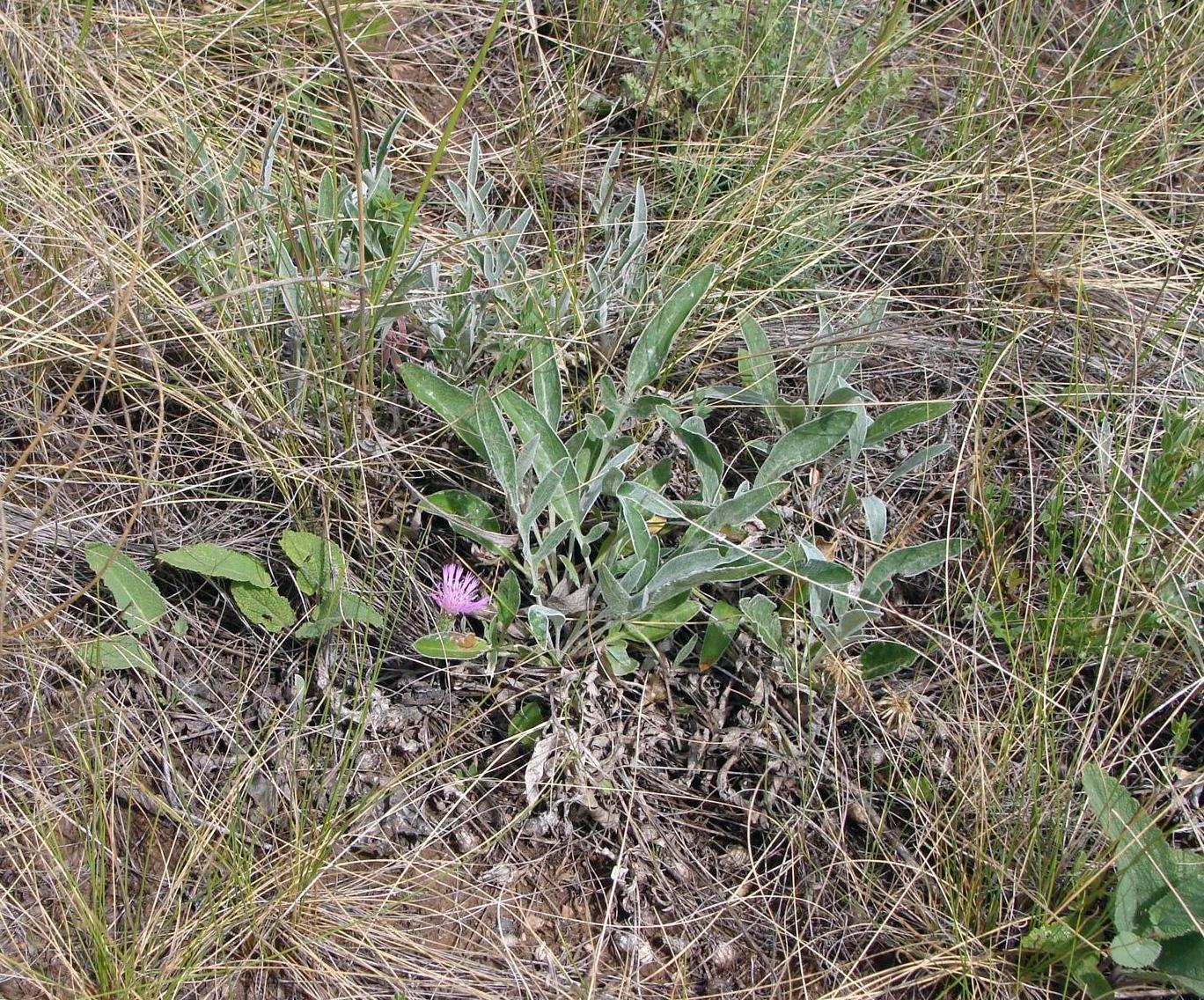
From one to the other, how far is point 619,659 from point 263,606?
0.55 m

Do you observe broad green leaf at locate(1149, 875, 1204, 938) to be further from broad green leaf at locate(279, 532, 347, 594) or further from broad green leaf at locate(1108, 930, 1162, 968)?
broad green leaf at locate(279, 532, 347, 594)

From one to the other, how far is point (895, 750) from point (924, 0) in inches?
77.1

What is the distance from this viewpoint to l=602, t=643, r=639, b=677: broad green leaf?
1679 millimetres

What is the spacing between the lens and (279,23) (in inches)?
90.0

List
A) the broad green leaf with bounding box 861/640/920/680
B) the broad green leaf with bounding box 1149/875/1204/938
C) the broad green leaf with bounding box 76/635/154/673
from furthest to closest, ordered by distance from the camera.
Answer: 1. the broad green leaf with bounding box 861/640/920/680
2. the broad green leaf with bounding box 76/635/154/673
3. the broad green leaf with bounding box 1149/875/1204/938

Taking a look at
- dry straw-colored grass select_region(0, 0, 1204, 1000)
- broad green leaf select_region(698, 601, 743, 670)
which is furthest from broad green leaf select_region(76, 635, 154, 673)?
broad green leaf select_region(698, 601, 743, 670)

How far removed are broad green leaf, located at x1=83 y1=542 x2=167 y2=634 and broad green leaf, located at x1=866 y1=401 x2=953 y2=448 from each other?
1175 millimetres

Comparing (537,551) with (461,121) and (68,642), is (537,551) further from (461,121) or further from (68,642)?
(461,121)

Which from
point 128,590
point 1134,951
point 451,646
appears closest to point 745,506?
point 451,646

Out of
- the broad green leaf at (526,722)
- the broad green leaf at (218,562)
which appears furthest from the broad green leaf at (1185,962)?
the broad green leaf at (218,562)

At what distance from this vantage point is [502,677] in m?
1.69

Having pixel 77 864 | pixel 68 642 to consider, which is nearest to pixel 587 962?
pixel 77 864

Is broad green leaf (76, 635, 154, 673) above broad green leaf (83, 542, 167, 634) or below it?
below

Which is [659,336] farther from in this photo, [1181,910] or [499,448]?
[1181,910]
